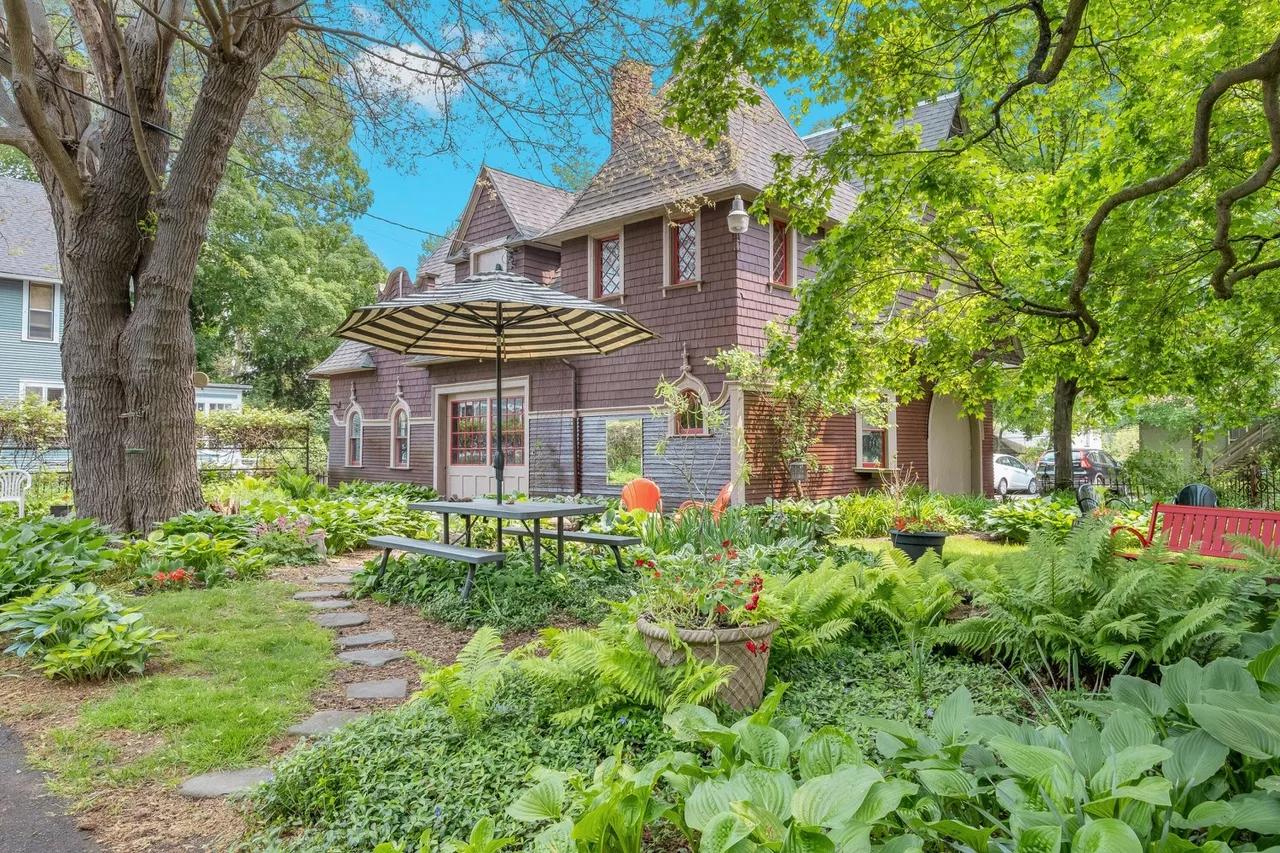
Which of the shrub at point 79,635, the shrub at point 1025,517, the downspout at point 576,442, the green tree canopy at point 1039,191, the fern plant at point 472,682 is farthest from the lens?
the downspout at point 576,442

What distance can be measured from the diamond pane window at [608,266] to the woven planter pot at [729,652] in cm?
1017

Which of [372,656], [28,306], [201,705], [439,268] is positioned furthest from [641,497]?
[28,306]

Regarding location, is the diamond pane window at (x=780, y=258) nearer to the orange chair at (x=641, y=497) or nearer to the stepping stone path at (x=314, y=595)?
the orange chair at (x=641, y=497)

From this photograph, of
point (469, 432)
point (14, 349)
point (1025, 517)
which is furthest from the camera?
point (14, 349)

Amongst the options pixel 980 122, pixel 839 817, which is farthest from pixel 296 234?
pixel 839 817

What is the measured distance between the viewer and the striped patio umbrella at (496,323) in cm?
599

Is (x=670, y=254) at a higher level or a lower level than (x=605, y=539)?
higher

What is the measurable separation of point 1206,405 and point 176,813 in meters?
9.26

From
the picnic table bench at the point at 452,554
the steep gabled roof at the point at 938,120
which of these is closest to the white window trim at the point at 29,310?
the picnic table bench at the point at 452,554

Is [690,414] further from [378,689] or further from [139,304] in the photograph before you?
[378,689]

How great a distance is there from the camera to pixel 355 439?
18938mm

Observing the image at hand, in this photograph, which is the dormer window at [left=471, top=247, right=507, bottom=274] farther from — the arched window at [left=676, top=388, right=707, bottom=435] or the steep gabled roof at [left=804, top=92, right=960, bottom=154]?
the steep gabled roof at [left=804, top=92, right=960, bottom=154]

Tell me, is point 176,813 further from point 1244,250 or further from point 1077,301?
point 1244,250

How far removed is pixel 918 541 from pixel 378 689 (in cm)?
494
